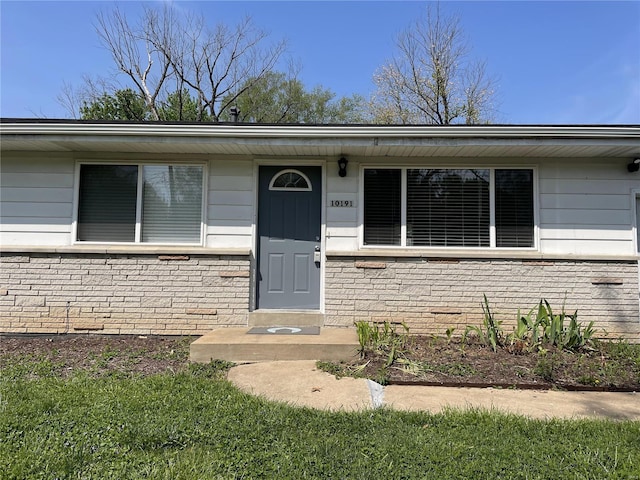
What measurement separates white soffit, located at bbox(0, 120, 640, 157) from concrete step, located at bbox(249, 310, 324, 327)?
2.36 m

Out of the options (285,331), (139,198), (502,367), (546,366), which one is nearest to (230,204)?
(139,198)

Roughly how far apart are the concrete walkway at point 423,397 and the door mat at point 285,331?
1.07 m

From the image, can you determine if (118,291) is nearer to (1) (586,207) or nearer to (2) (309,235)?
(2) (309,235)

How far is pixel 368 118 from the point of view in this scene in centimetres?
2012

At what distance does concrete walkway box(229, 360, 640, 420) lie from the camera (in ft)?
10.6

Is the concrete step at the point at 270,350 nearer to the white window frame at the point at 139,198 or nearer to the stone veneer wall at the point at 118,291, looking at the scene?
the stone veneer wall at the point at 118,291

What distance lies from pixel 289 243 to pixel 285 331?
132 centimetres

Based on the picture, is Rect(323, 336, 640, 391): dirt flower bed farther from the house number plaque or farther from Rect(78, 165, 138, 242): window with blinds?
Rect(78, 165, 138, 242): window with blinds

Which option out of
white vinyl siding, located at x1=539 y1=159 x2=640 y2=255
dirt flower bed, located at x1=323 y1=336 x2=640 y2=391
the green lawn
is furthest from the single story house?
the green lawn

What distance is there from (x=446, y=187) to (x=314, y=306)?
8.72ft

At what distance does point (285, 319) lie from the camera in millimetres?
5648

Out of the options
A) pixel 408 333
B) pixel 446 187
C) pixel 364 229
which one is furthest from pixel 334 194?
pixel 408 333

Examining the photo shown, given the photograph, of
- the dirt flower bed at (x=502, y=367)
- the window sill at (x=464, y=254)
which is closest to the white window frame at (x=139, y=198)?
the window sill at (x=464, y=254)

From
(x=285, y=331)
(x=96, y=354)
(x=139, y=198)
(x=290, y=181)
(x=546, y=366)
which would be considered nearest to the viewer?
(x=546, y=366)
